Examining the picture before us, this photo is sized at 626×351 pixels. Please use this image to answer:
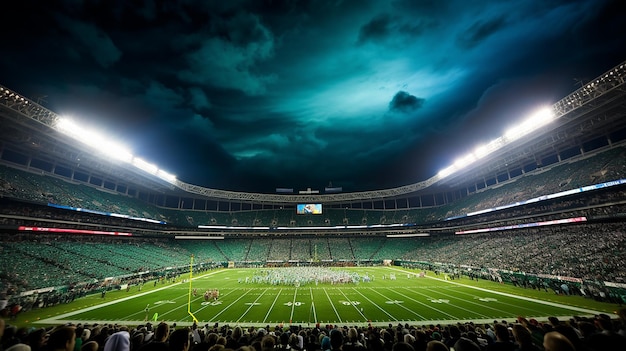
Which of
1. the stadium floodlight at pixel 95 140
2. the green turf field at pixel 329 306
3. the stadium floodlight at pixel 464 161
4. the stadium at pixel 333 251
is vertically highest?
the stadium floodlight at pixel 464 161

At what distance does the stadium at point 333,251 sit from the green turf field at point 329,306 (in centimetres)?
16

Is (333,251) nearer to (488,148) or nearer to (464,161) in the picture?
(464,161)

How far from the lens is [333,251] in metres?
58.2

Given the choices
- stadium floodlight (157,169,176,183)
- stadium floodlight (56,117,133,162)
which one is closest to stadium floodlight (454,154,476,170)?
stadium floodlight (56,117,133,162)

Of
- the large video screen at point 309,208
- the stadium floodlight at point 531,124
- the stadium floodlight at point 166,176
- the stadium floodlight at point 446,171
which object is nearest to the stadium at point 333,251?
the stadium floodlight at point 531,124

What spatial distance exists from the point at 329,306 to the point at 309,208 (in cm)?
4801

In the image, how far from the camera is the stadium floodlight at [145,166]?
39022mm

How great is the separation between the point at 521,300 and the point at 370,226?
143 ft

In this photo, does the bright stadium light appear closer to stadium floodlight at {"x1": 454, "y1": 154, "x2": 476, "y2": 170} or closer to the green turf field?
stadium floodlight at {"x1": 454, "y1": 154, "x2": 476, "y2": 170}

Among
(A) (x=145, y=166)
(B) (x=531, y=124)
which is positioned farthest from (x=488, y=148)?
(A) (x=145, y=166)

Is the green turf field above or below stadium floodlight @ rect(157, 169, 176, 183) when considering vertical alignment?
below

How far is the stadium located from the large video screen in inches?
468

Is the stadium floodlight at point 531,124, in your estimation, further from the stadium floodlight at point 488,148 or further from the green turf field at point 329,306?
the green turf field at point 329,306

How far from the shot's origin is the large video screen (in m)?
67.2
